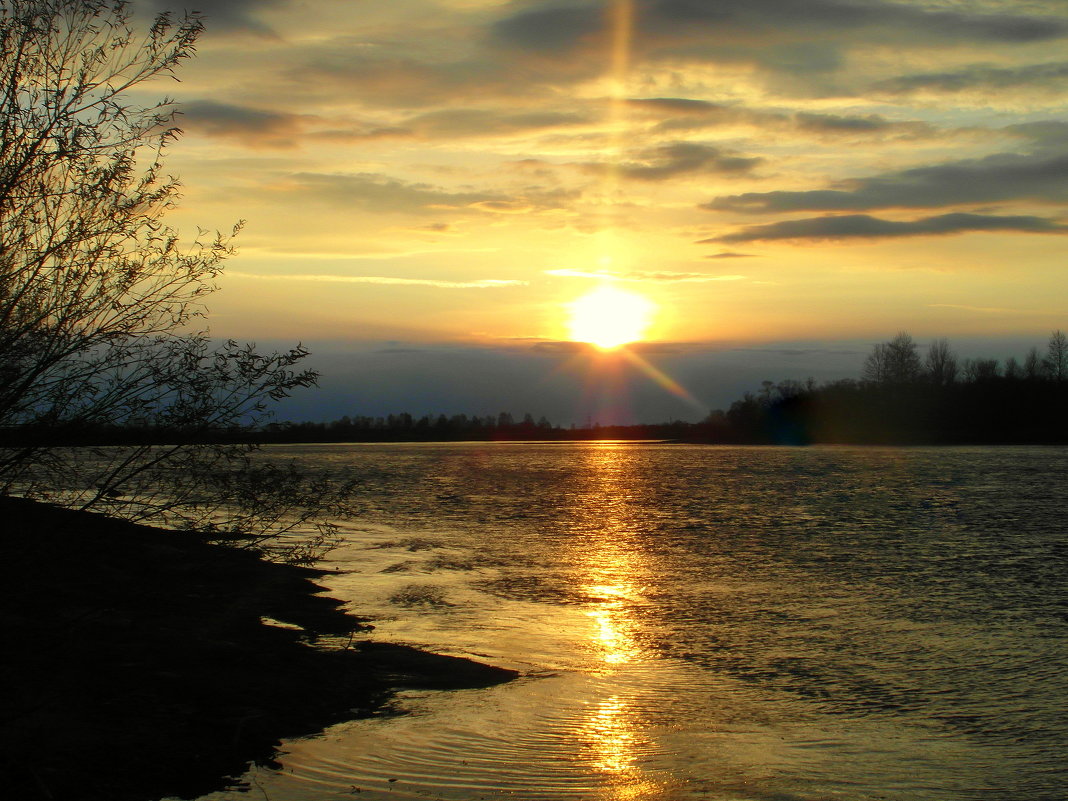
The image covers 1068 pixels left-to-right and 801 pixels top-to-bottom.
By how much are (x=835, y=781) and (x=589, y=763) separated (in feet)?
8.61

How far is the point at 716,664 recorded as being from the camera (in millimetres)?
14883

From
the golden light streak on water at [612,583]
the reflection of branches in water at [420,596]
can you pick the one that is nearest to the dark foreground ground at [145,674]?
the reflection of branches in water at [420,596]

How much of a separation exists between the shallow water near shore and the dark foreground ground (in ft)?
2.26

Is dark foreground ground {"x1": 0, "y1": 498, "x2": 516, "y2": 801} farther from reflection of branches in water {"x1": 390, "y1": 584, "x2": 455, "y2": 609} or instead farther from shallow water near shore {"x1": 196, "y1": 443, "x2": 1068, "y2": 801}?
reflection of branches in water {"x1": 390, "y1": 584, "x2": 455, "y2": 609}

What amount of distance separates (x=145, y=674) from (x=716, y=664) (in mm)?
8451

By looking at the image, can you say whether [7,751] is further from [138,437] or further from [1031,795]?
[1031,795]

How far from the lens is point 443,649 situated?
15.3 m

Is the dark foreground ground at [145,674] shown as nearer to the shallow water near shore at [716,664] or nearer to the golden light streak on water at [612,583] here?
the shallow water near shore at [716,664]

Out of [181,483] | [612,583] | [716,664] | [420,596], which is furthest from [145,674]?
[612,583]

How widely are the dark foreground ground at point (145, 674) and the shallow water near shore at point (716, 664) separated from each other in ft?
2.26

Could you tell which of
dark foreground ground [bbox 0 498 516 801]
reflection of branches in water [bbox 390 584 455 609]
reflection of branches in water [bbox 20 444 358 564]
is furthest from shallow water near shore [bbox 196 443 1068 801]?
reflection of branches in water [bbox 20 444 358 564]

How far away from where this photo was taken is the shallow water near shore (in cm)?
998

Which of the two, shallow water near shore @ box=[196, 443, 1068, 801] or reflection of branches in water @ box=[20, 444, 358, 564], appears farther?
shallow water near shore @ box=[196, 443, 1068, 801]

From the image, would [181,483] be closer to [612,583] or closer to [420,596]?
[420,596]
